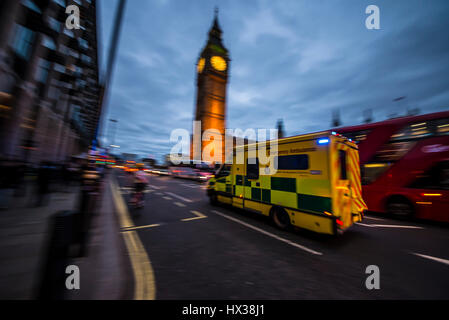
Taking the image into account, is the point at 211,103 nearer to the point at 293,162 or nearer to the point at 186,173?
the point at 186,173

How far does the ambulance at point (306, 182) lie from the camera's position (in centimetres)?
393

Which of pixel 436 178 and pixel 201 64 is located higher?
pixel 201 64

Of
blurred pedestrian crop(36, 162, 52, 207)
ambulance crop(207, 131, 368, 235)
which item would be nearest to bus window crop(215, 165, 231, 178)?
ambulance crop(207, 131, 368, 235)

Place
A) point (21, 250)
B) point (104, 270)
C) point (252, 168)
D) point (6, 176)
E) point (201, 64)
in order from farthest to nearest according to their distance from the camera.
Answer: point (201, 64)
point (6, 176)
point (252, 168)
point (21, 250)
point (104, 270)

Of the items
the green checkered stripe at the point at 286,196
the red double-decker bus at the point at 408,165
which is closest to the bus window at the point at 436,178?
the red double-decker bus at the point at 408,165

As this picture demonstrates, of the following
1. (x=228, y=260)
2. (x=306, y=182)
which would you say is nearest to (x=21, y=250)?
(x=228, y=260)

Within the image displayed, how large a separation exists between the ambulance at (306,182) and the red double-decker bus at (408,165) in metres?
2.51

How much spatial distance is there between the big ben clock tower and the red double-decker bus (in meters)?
44.1

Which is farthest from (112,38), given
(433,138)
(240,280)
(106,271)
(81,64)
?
(81,64)

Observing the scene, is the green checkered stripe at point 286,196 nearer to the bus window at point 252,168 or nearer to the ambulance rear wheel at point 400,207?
the bus window at point 252,168

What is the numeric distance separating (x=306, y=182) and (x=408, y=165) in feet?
15.2

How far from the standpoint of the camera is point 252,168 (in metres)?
5.80

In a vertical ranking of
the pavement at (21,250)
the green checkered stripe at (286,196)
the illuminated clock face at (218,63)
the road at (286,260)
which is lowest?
the road at (286,260)

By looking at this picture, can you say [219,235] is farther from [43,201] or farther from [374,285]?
[43,201]
